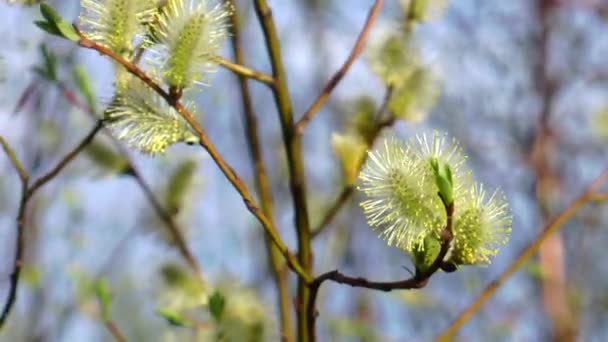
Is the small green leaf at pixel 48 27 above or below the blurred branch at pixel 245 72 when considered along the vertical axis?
below

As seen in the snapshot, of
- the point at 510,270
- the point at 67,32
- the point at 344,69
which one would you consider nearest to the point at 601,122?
the point at 510,270

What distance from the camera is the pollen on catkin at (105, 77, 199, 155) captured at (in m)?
0.68

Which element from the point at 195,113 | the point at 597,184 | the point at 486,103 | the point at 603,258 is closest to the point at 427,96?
the point at 597,184

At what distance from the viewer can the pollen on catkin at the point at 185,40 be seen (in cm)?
65

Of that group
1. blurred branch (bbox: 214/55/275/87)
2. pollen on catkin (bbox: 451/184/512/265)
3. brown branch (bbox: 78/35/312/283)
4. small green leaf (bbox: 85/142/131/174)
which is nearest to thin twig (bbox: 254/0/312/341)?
blurred branch (bbox: 214/55/275/87)

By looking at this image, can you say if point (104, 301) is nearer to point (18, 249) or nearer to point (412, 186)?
point (18, 249)

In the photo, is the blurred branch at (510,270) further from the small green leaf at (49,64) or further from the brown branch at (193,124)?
the small green leaf at (49,64)

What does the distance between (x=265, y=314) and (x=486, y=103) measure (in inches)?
75.5

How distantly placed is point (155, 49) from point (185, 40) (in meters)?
0.03

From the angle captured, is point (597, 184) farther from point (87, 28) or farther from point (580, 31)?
point (580, 31)

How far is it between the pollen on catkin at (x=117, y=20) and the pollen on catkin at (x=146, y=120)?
0.04m

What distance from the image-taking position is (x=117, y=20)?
0.65 m

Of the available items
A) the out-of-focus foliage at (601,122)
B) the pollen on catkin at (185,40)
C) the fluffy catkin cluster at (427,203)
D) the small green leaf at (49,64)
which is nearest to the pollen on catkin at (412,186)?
the fluffy catkin cluster at (427,203)

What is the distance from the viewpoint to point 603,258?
10.4 ft
